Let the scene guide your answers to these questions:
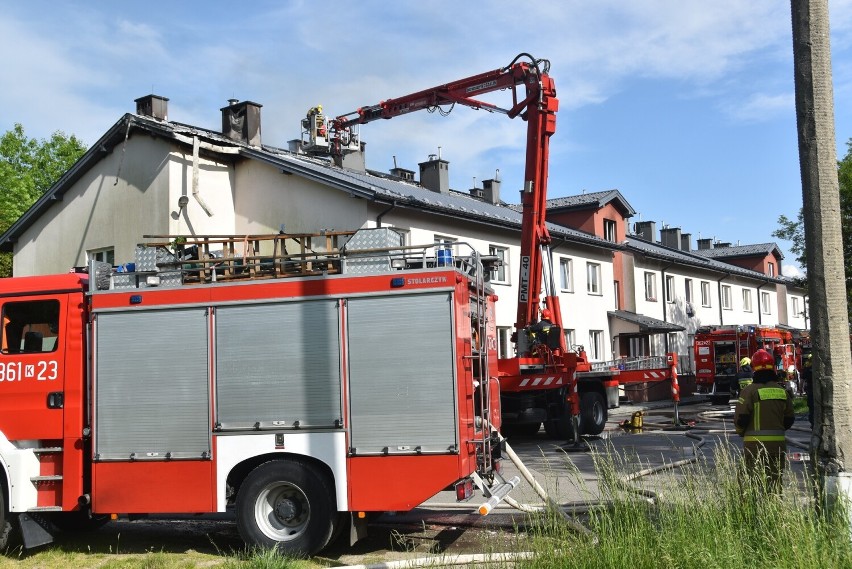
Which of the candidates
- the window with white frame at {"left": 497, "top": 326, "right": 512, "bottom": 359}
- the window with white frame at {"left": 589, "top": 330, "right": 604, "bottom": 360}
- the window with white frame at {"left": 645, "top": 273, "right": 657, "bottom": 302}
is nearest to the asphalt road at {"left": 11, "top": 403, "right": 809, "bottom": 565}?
the window with white frame at {"left": 497, "top": 326, "right": 512, "bottom": 359}

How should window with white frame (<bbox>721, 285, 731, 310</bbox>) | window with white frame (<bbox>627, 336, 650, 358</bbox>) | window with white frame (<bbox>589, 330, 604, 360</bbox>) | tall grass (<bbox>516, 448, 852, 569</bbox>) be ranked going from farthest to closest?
1. window with white frame (<bbox>721, 285, 731, 310</bbox>)
2. window with white frame (<bbox>627, 336, 650, 358</bbox>)
3. window with white frame (<bbox>589, 330, 604, 360</bbox>)
4. tall grass (<bbox>516, 448, 852, 569</bbox>)

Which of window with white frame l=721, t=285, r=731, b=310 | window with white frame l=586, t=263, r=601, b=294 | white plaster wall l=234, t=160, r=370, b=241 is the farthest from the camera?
window with white frame l=721, t=285, r=731, b=310

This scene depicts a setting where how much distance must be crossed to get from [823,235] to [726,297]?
1698 inches

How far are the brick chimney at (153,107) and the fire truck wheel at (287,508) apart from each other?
19.4 metres

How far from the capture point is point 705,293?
4438 centimetres

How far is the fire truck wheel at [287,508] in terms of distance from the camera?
24.9 ft

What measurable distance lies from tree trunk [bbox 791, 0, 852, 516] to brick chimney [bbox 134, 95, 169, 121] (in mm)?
21760

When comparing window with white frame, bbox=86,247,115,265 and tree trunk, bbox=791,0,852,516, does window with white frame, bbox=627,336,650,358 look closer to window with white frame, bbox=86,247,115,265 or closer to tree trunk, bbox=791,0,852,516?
window with white frame, bbox=86,247,115,265

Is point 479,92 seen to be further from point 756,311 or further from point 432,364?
point 756,311

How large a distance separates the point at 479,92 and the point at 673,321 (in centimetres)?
2395

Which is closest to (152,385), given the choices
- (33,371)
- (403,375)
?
(33,371)

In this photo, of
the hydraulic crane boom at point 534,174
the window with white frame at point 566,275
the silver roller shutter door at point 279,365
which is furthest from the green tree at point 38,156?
the silver roller shutter door at point 279,365

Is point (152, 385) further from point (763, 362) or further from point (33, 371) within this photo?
point (763, 362)

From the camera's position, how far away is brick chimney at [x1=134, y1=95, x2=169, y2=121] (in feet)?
82.3
